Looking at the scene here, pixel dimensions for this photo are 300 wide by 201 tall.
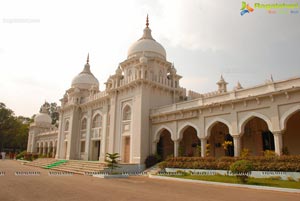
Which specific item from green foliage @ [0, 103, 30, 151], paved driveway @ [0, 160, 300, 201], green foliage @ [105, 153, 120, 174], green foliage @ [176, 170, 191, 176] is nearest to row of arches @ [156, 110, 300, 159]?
green foliage @ [176, 170, 191, 176]

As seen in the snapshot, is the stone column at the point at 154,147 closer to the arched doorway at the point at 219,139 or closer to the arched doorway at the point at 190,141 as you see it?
the arched doorway at the point at 190,141

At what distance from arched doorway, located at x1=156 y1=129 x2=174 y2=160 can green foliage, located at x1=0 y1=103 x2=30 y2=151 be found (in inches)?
1842

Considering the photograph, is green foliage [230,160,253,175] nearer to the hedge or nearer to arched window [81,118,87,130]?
the hedge

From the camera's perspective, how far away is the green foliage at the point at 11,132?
56250mm

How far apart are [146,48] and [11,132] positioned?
46903 millimetres

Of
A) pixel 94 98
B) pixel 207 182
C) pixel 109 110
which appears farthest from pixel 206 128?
pixel 94 98

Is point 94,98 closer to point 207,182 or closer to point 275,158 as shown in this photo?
point 207,182

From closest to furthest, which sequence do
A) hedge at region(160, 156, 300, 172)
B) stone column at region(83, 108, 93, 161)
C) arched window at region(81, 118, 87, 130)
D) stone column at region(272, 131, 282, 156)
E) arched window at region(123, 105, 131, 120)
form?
hedge at region(160, 156, 300, 172) → stone column at region(272, 131, 282, 156) → arched window at region(123, 105, 131, 120) → stone column at region(83, 108, 93, 161) → arched window at region(81, 118, 87, 130)

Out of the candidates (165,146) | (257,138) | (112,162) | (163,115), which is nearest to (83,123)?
(165,146)

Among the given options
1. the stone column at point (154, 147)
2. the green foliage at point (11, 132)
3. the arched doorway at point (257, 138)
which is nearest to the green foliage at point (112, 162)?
the stone column at point (154, 147)

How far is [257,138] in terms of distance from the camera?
18.5 meters

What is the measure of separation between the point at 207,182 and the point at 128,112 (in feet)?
40.4

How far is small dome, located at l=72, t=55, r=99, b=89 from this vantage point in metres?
34.7

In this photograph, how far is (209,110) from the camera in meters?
18.3
